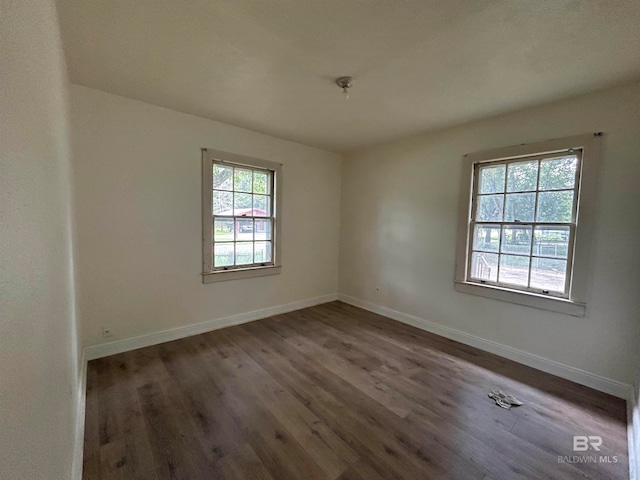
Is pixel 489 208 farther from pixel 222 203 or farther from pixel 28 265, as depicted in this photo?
pixel 28 265

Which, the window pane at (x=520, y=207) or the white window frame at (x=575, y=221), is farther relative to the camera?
the window pane at (x=520, y=207)

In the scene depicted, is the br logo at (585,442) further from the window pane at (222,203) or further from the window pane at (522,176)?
the window pane at (222,203)

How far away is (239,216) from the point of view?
353 centimetres

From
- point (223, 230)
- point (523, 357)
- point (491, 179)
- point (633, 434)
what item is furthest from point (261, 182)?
point (633, 434)

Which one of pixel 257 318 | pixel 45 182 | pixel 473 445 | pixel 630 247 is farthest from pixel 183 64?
pixel 630 247

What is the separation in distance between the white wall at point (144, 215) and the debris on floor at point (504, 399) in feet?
9.26

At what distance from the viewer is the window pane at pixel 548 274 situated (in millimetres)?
2559

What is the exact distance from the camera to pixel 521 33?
5.33 ft

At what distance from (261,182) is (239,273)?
1297 mm

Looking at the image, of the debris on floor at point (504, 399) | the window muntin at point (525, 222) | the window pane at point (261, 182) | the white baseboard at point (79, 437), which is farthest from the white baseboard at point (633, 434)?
the window pane at point (261, 182)

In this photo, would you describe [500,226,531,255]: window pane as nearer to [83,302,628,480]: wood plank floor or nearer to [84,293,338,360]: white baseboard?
[83,302,628,480]: wood plank floor

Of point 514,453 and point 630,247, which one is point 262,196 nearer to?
point 514,453

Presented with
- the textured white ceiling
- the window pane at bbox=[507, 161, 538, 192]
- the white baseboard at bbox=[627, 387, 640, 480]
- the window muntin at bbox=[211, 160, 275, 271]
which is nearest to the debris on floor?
the white baseboard at bbox=[627, 387, 640, 480]

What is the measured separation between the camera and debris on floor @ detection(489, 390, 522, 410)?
212 cm
